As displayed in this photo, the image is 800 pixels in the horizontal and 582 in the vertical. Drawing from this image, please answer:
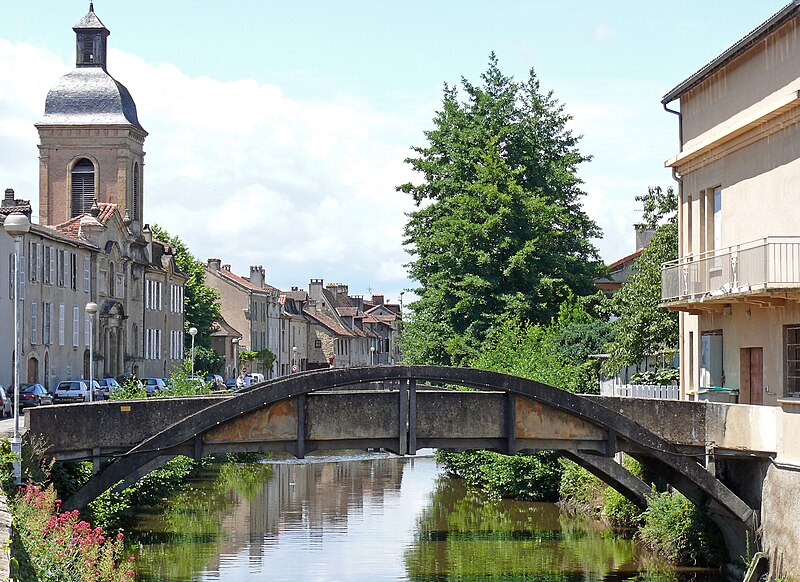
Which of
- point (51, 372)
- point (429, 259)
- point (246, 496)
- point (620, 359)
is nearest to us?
point (620, 359)

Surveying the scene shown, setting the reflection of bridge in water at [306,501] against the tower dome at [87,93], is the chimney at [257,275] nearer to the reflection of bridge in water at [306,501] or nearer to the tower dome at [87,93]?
the tower dome at [87,93]

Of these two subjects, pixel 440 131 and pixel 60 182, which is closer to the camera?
pixel 440 131

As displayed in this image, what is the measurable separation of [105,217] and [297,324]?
2046 inches

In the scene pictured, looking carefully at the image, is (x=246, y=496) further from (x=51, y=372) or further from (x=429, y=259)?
(x=51, y=372)

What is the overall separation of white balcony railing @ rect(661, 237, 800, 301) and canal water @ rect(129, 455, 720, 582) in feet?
18.1

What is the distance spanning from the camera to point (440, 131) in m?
50.6

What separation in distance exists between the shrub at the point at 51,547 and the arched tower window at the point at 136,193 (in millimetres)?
65211

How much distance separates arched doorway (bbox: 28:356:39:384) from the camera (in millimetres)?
57031

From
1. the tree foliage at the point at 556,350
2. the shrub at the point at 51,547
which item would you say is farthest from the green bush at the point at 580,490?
the shrub at the point at 51,547

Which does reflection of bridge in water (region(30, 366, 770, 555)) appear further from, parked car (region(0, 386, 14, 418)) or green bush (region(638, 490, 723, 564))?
parked car (region(0, 386, 14, 418))

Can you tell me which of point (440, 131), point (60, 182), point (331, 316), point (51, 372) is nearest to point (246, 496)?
point (440, 131)

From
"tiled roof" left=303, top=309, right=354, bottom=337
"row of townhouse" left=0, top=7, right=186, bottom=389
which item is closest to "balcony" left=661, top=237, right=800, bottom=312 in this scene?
"row of townhouse" left=0, top=7, right=186, bottom=389

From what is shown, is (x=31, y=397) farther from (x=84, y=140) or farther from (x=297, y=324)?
(x=297, y=324)

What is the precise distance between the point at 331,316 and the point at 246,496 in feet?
309
